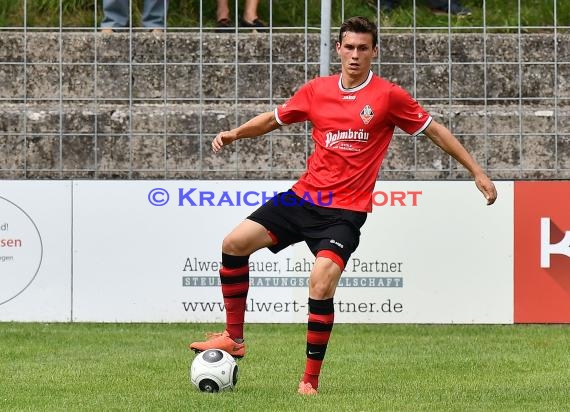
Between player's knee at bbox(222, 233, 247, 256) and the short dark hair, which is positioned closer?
the short dark hair

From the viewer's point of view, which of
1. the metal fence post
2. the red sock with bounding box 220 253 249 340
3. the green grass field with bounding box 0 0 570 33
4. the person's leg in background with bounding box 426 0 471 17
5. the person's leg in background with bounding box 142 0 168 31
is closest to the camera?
the red sock with bounding box 220 253 249 340

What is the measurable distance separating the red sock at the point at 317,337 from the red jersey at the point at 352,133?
0.59m

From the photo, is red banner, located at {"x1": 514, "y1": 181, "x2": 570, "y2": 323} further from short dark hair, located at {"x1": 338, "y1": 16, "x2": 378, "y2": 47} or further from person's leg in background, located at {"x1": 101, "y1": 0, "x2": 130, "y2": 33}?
person's leg in background, located at {"x1": 101, "y1": 0, "x2": 130, "y2": 33}

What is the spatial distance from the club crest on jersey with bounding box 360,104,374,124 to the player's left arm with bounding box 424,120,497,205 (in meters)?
0.35

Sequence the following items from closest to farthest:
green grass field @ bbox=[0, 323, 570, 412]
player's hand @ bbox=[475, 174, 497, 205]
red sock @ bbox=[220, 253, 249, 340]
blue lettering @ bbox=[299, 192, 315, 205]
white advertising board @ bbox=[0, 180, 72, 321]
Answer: green grass field @ bbox=[0, 323, 570, 412] < player's hand @ bbox=[475, 174, 497, 205] < blue lettering @ bbox=[299, 192, 315, 205] < red sock @ bbox=[220, 253, 249, 340] < white advertising board @ bbox=[0, 180, 72, 321]

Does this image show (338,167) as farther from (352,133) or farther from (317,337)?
(317,337)

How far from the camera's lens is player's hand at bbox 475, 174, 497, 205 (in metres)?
7.62

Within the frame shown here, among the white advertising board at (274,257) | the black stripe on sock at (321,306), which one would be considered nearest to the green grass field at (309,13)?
the white advertising board at (274,257)

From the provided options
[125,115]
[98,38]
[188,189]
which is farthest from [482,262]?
[98,38]

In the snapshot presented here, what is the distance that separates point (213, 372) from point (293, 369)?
127cm

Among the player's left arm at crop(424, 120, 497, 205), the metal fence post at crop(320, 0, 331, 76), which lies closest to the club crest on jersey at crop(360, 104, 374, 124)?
the player's left arm at crop(424, 120, 497, 205)

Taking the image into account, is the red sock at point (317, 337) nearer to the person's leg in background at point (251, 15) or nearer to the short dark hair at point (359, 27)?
the short dark hair at point (359, 27)

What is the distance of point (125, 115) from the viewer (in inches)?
471

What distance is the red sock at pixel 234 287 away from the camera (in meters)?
8.05
